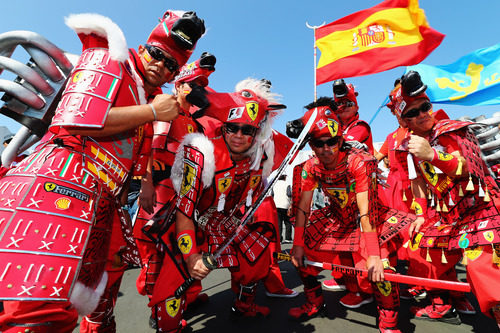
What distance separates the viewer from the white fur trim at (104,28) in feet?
4.52

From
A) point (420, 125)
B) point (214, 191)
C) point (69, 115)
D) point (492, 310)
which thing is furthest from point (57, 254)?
point (420, 125)

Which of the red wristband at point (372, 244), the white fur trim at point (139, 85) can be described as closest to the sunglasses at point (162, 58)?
the white fur trim at point (139, 85)

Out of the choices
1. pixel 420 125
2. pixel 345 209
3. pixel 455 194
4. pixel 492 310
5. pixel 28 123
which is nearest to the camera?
pixel 28 123

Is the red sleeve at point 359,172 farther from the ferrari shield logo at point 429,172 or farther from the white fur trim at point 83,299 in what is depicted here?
the white fur trim at point 83,299

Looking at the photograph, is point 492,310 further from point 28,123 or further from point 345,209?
point 28,123

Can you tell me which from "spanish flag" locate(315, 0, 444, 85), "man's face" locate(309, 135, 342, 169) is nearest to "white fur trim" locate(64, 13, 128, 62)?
→ "man's face" locate(309, 135, 342, 169)

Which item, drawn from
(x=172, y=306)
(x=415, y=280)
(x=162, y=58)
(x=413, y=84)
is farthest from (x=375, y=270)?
(x=162, y=58)

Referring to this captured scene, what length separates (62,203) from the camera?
3.81 feet

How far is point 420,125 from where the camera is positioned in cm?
243

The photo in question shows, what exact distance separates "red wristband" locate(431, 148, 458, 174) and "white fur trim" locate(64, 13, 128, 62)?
2407 millimetres

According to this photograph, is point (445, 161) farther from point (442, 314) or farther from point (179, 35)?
point (179, 35)

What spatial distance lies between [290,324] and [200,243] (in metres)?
1.29

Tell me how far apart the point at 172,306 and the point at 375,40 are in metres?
6.46

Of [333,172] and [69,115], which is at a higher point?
[333,172]
